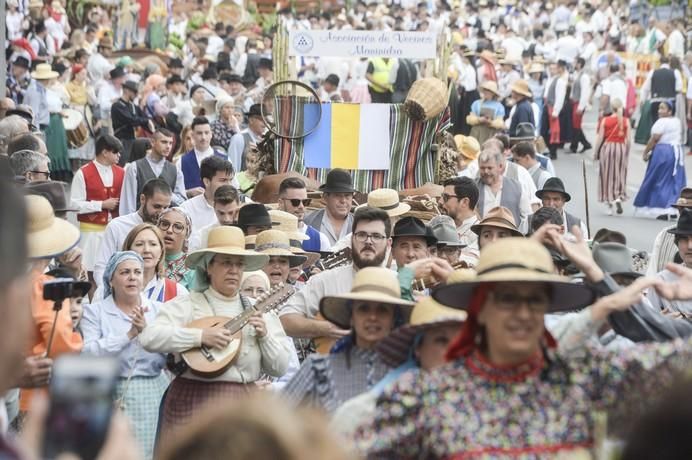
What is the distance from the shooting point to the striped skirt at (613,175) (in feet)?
72.1

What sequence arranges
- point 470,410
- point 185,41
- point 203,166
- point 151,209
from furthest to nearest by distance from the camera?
point 185,41
point 203,166
point 151,209
point 470,410

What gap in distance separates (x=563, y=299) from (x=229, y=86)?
20168 mm

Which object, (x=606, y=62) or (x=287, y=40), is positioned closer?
(x=287, y=40)

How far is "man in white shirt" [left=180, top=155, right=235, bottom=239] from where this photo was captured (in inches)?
465

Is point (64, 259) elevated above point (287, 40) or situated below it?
below

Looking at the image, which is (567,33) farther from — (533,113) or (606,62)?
(533,113)

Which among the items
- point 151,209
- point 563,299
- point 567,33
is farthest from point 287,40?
point 567,33

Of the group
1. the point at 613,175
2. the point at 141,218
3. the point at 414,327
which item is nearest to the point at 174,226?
the point at 141,218

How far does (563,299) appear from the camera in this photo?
479cm

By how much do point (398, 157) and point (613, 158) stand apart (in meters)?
7.77

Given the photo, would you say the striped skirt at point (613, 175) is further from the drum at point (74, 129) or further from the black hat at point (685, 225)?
the black hat at point (685, 225)

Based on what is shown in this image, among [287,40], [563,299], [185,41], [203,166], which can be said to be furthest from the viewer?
[185,41]

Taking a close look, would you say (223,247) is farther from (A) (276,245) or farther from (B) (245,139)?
(B) (245,139)

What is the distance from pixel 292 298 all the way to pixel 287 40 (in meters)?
8.60
